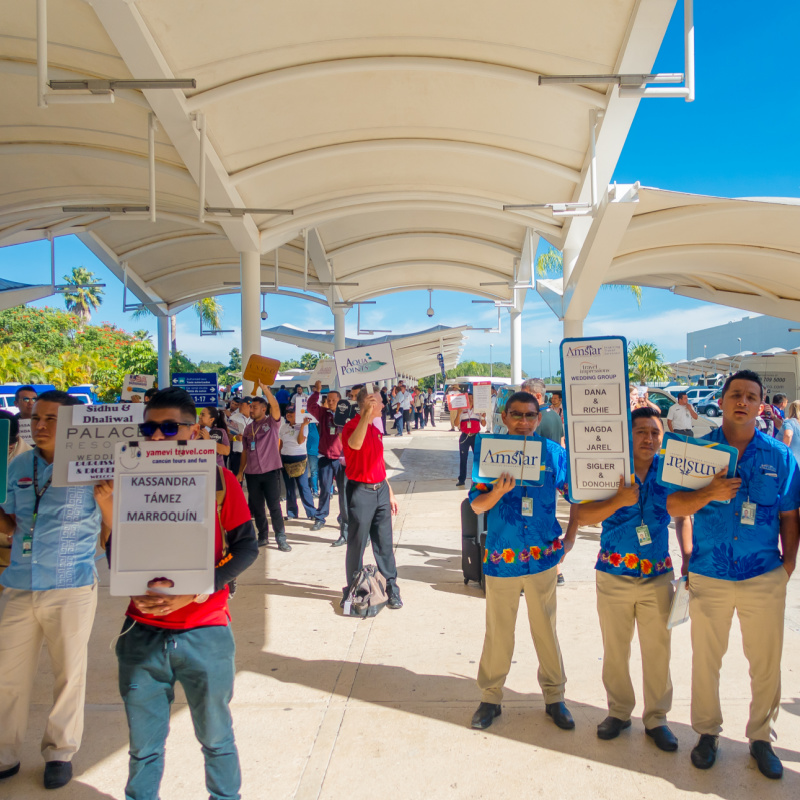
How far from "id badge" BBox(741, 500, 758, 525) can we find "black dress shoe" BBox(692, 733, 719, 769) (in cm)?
112

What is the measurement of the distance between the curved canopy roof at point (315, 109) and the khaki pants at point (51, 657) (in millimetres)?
6526

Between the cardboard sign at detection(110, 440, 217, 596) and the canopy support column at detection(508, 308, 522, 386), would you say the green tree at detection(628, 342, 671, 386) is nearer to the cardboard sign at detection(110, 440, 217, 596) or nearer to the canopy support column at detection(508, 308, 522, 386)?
the canopy support column at detection(508, 308, 522, 386)

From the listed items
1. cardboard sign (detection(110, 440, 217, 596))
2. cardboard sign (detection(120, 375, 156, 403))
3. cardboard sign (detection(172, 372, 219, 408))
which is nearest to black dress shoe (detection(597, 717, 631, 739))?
cardboard sign (detection(110, 440, 217, 596))

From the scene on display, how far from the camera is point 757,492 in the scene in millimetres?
3324

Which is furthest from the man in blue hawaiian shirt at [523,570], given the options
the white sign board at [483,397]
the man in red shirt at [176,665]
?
the white sign board at [483,397]

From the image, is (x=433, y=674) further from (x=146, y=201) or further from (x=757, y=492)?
(x=146, y=201)

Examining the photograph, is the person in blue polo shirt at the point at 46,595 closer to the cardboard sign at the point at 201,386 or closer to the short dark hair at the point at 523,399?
the short dark hair at the point at 523,399

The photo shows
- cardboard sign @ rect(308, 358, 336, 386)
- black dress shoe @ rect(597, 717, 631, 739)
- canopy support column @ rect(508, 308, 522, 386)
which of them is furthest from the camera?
canopy support column @ rect(508, 308, 522, 386)

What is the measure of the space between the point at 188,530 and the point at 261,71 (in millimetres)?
8282

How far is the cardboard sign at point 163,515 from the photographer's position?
8.38 feet

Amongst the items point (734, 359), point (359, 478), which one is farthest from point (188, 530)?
point (734, 359)

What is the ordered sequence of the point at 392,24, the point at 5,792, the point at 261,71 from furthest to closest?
the point at 261,71 → the point at 392,24 → the point at 5,792

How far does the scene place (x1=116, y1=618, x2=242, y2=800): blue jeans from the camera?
261cm

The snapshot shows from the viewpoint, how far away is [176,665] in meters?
2.62
